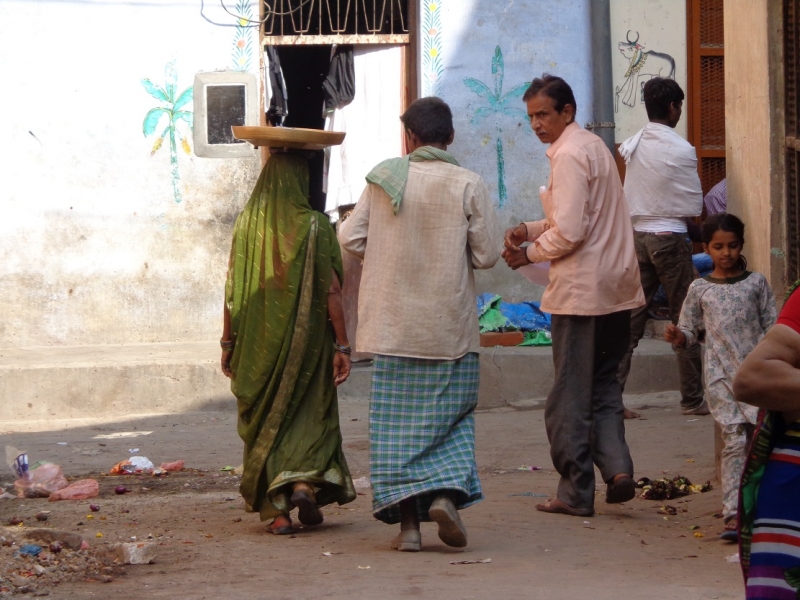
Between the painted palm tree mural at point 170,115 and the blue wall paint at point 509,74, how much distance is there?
186cm

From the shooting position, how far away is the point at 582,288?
507 cm

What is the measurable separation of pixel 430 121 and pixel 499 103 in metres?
4.40

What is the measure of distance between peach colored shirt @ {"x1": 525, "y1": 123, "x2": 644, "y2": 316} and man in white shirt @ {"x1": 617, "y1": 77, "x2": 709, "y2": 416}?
82.1 inches

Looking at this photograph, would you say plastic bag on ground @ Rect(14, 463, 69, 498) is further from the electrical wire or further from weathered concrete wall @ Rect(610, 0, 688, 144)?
weathered concrete wall @ Rect(610, 0, 688, 144)

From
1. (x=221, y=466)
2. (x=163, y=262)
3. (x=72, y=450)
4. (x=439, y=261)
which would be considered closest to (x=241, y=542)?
(x=439, y=261)

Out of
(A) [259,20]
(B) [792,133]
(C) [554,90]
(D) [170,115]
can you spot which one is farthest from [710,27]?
(C) [554,90]

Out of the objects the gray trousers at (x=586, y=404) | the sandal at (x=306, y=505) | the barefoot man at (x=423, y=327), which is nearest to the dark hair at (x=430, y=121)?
the barefoot man at (x=423, y=327)

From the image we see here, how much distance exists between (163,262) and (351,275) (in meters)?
1.37

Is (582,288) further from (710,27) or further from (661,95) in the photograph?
(710,27)

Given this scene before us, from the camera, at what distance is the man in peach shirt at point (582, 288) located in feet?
16.6

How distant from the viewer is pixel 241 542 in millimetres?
4848

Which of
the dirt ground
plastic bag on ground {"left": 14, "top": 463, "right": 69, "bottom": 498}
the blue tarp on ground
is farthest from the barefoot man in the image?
the blue tarp on ground

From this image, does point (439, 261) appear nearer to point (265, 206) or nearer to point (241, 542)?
point (265, 206)

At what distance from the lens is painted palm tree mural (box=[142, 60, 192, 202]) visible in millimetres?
8734
